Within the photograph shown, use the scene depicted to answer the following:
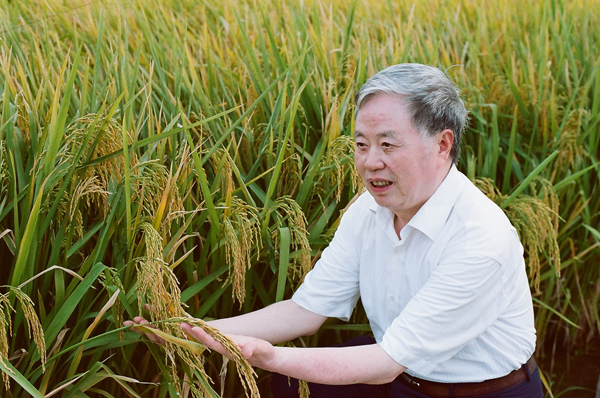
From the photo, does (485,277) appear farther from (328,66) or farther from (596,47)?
(596,47)

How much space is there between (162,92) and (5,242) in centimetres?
86

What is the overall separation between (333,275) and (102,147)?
800 mm

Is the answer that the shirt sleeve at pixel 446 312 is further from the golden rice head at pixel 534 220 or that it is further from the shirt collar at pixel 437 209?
the golden rice head at pixel 534 220

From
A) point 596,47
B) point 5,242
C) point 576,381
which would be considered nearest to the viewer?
point 5,242

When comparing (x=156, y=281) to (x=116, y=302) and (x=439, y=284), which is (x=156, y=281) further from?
(x=439, y=284)

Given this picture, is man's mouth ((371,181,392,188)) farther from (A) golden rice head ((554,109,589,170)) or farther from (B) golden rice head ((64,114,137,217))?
(A) golden rice head ((554,109,589,170))

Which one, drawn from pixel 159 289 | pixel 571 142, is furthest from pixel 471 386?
pixel 571 142

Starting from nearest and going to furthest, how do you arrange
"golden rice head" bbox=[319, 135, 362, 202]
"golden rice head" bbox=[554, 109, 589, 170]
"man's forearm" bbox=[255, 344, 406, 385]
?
1. "man's forearm" bbox=[255, 344, 406, 385]
2. "golden rice head" bbox=[319, 135, 362, 202]
3. "golden rice head" bbox=[554, 109, 589, 170]

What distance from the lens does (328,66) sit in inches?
116

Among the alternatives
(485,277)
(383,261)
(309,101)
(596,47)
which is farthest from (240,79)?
(596,47)

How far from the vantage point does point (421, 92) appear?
1817 mm

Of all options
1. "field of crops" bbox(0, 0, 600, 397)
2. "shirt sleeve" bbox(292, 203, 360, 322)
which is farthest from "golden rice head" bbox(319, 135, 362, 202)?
"shirt sleeve" bbox(292, 203, 360, 322)

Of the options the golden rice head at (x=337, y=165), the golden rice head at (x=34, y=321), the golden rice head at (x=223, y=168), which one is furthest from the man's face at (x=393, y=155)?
the golden rice head at (x=34, y=321)

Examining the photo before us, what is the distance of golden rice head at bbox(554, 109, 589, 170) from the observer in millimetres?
2932
